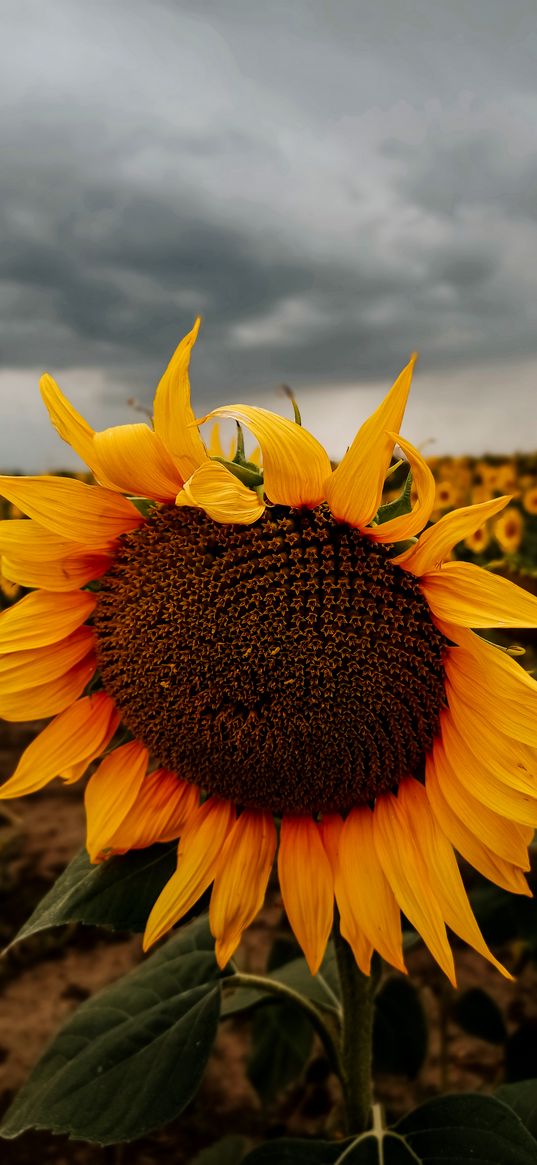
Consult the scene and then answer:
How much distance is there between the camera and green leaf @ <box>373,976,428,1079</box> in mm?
2723

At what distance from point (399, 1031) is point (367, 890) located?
5.06ft

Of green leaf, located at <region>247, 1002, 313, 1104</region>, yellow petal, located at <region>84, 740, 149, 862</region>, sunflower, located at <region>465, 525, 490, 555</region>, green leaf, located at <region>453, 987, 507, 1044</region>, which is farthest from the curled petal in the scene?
sunflower, located at <region>465, 525, 490, 555</region>

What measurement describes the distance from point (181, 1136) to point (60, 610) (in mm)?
2422

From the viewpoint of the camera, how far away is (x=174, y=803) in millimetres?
1653

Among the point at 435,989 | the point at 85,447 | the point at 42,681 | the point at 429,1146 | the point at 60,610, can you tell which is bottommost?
the point at 435,989

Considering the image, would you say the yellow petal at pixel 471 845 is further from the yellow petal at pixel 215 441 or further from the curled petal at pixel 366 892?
Answer: the yellow petal at pixel 215 441

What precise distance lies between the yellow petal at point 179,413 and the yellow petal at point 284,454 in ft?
0.25

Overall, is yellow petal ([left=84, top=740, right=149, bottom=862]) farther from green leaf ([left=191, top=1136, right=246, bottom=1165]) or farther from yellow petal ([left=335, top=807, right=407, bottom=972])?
green leaf ([left=191, top=1136, right=246, bottom=1165])

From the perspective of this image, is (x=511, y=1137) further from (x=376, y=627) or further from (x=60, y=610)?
(x=60, y=610)

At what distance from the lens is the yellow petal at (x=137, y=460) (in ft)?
4.47

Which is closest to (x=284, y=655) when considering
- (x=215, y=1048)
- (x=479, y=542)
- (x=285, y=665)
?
(x=285, y=665)

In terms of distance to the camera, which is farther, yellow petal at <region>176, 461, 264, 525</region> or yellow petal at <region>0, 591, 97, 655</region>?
yellow petal at <region>0, 591, 97, 655</region>

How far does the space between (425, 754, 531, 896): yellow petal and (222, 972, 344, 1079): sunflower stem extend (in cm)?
73

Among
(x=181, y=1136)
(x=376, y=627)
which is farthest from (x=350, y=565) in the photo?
(x=181, y=1136)
